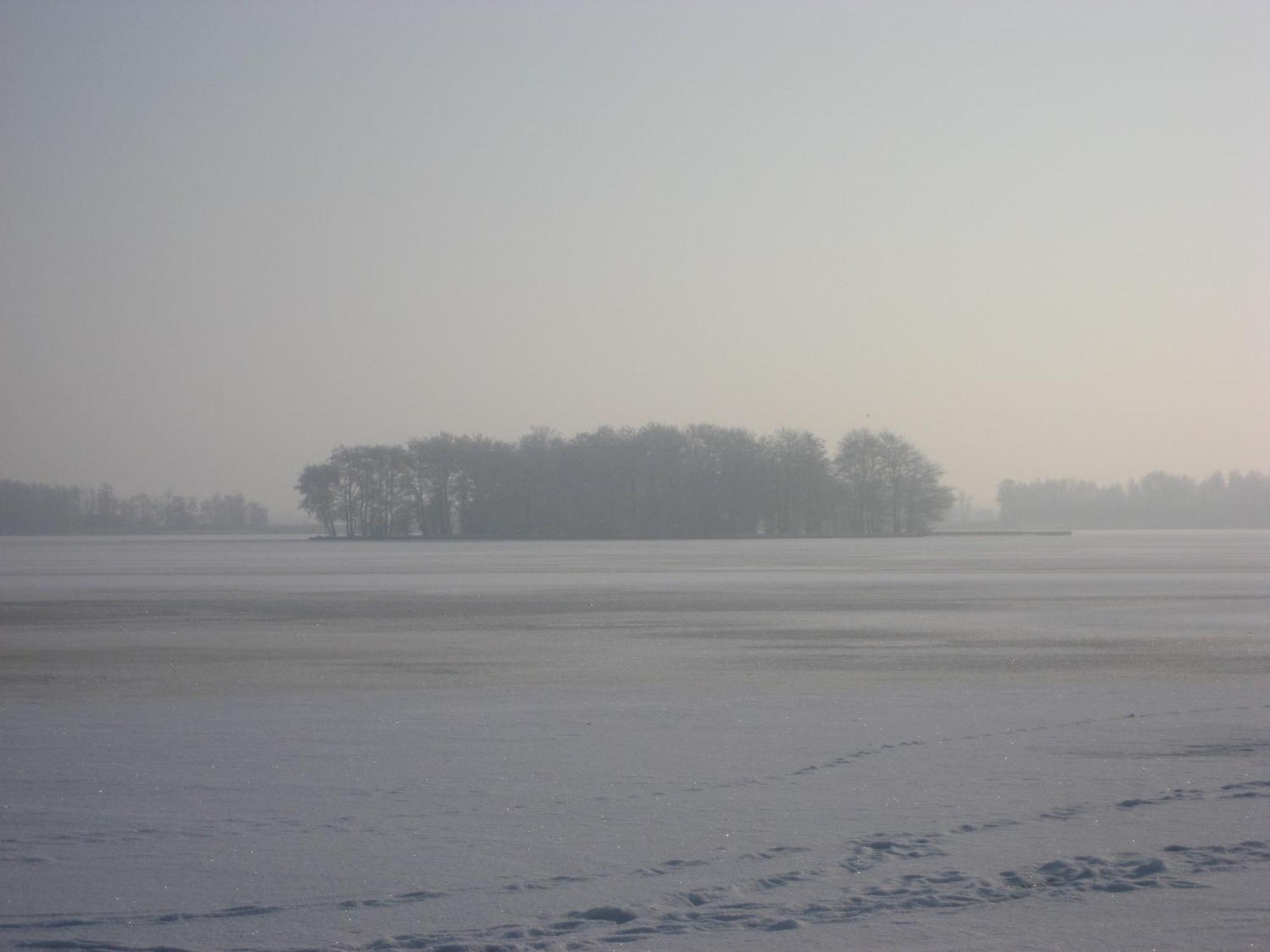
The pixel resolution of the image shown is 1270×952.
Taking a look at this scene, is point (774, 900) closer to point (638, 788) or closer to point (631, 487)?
point (638, 788)

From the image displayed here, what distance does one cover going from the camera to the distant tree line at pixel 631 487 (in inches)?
4215

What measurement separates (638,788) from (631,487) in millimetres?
99423

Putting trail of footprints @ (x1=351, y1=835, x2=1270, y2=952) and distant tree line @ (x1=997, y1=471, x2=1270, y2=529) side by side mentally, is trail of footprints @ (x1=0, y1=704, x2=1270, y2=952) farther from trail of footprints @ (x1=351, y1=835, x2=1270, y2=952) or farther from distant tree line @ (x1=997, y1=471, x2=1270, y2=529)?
distant tree line @ (x1=997, y1=471, x2=1270, y2=529)

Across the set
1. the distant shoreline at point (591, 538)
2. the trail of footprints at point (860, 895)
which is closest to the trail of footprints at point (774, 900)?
the trail of footprints at point (860, 895)

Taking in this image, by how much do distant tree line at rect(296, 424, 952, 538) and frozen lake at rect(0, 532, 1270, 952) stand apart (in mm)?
88978

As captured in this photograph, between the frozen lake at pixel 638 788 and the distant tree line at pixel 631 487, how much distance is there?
292 ft

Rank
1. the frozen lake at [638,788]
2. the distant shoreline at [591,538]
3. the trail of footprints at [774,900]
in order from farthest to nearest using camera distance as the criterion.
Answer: the distant shoreline at [591,538] → the frozen lake at [638,788] → the trail of footprints at [774,900]

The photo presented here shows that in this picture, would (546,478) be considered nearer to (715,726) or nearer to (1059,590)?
(1059,590)

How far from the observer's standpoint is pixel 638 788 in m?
7.46

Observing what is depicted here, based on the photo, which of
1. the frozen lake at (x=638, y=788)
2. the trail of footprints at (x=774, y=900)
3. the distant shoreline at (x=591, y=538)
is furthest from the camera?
the distant shoreline at (x=591, y=538)

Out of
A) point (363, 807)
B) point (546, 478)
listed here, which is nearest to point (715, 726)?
point (363, 807)

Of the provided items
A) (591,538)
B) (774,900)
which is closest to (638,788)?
(774,900)

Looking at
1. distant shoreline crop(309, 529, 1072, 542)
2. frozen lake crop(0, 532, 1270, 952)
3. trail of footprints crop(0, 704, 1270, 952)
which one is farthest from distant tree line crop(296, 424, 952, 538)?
trail of footprints crop(0, 704, 1270, 952)

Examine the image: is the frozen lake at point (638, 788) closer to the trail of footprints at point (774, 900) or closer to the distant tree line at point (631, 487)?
the trail of footprints at point (774, 900)
